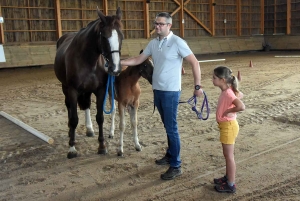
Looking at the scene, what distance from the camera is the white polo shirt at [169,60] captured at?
3729mm

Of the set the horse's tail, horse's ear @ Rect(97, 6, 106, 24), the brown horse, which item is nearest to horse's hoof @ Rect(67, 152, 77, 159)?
the brown horse

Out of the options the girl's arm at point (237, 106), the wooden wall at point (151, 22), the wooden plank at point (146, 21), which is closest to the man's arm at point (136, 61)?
the girl's arm at point (237, 106)

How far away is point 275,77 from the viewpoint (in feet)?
38.0

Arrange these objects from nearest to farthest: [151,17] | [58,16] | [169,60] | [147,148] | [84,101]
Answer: [169,60] < [147,148] < [84,101] < [58,16] < [151,17]

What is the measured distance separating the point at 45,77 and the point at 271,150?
10.4 m

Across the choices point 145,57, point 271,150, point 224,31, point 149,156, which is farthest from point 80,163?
point 224,31

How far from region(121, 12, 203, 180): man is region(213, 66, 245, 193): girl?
0.30 metres

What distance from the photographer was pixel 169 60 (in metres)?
3.78

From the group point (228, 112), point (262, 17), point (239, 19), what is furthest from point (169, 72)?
point (262, 17)

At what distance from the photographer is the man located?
12.1 feet

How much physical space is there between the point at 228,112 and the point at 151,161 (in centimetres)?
A: 150

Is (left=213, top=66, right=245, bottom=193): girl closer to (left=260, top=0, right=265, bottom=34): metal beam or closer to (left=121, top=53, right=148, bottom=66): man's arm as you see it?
(left=121, top=53, right=148, bottom=66): man's arm

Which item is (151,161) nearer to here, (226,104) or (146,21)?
(226,104)

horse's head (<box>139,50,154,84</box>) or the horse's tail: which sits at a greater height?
horse's head (<box>139,50,154,84</box>)
